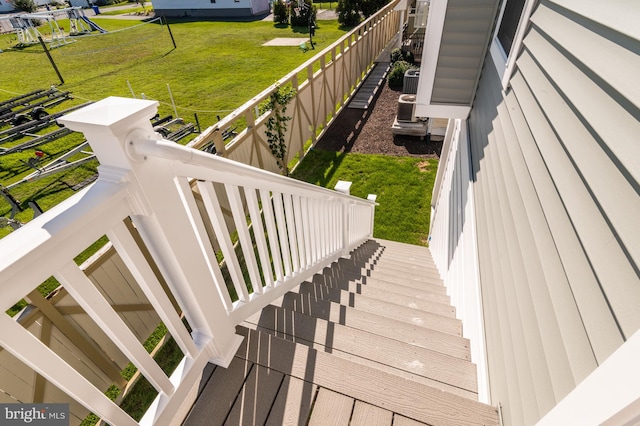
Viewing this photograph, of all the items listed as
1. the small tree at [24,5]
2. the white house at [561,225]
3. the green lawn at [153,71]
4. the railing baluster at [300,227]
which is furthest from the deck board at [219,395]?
the small tree at [24,5]

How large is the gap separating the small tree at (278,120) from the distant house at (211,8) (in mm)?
26946

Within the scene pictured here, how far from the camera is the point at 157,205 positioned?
105cm

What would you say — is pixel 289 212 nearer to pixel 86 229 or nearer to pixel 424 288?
pixel 86 229

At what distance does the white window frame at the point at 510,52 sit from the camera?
7.08 feet

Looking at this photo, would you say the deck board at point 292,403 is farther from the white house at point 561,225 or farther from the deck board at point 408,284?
the deck board at point 408,284

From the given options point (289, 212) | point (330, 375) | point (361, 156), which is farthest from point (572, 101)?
point (361, 156)

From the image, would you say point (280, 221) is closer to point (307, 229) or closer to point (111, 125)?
point (307, 229)

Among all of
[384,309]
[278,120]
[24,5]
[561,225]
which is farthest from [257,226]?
[24,5]

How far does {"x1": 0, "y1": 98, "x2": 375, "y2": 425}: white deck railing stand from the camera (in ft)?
2.45

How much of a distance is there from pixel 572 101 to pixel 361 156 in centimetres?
576

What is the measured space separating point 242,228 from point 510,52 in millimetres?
2481

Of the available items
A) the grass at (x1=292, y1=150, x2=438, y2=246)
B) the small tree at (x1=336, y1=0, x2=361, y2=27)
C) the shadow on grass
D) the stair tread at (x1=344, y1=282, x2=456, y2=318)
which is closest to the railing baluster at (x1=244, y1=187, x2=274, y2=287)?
the stair tread at (x1=344, y1=282, x2=456, y2=318)

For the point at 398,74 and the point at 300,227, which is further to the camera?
the point at 398,74

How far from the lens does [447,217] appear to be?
154 inches
